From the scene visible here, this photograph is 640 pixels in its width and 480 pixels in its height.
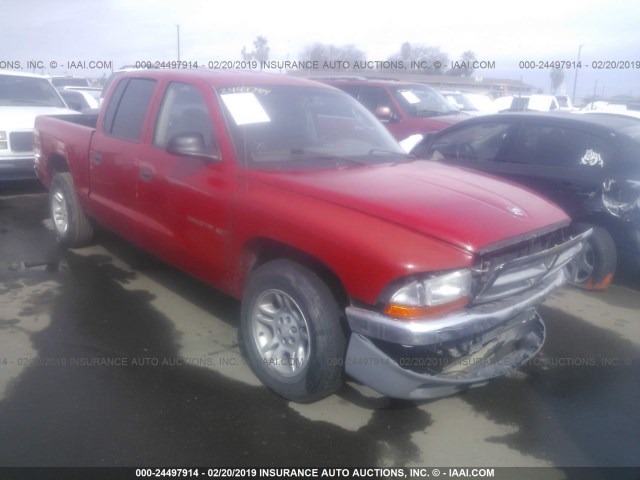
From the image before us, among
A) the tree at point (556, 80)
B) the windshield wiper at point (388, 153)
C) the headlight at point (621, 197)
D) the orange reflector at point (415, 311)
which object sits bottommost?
the orange reflector at point (415, 311)

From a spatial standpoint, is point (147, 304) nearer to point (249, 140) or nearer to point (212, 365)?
point (212, 365)

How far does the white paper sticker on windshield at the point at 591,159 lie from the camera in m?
5.34

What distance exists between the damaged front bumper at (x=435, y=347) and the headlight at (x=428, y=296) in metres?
0.04

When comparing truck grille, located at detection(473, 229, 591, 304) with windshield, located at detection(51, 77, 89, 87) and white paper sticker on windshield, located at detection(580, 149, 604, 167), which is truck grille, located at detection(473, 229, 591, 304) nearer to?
white paper sticker on windshield, located at detection(580, 149, 604, 167)

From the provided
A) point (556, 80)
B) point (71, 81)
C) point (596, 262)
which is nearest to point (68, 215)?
point (596, 262)

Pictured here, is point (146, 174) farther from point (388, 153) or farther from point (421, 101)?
point (421, 101)

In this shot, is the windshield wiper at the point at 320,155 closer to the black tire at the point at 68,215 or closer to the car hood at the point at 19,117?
the black tire at the point at 68,215

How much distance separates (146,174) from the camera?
4.41 metres

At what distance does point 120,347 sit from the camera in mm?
4152

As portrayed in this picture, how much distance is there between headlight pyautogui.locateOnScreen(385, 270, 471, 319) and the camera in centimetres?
286

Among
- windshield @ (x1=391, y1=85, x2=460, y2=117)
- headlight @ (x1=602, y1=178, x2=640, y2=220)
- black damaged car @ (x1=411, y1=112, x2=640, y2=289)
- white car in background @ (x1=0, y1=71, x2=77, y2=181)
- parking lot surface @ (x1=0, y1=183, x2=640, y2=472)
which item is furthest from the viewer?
windshield @ (x1=391, y1=85, x2=460, y2=117)

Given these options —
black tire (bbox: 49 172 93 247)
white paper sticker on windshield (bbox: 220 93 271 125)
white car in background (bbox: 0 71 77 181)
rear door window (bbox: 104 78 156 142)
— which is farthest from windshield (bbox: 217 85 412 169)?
white car in background (bbox: 0 71 77 181)

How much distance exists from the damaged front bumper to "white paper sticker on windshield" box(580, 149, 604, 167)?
91.0 inches

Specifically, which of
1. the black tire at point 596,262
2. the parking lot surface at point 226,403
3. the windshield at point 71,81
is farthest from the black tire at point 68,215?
the windshield at point 71,81
